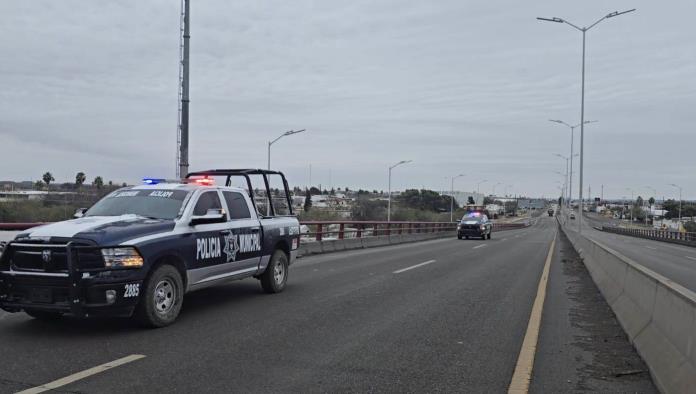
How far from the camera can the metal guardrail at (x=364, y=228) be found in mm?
21148

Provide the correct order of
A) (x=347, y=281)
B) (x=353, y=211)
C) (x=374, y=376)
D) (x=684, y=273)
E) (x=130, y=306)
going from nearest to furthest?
(x=374, y=376) < (x=130, y=306) < (x=347, y=281) < (x=684, y=273) < (x=353, y=211)

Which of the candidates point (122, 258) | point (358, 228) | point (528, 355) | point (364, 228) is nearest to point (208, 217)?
point (122, 258)

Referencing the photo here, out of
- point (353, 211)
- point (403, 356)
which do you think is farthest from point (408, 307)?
point (353, 211)

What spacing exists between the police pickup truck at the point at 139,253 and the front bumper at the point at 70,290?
11 mm

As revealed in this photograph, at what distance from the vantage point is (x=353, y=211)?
5534cm

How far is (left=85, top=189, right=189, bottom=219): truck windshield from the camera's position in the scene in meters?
7.87

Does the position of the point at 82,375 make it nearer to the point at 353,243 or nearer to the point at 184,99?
the point at 184,99

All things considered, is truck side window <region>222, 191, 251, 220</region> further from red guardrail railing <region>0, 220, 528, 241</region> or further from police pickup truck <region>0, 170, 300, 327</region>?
red guardrail railing <region>0, 220, 528, 241</region>

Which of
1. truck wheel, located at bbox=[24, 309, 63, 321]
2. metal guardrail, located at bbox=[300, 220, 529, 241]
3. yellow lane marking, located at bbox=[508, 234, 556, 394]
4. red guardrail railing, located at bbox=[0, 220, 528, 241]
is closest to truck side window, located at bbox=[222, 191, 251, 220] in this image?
truck wheel, located at bbox=[24, 309, 63, 321]

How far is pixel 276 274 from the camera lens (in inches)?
408

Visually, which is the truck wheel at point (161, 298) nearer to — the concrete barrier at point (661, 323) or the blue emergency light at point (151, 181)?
the blue emergency light at point (151, 181)

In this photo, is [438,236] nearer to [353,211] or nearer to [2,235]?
[353,211]

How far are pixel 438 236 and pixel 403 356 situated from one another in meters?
35.9

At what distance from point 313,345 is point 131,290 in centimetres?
217
